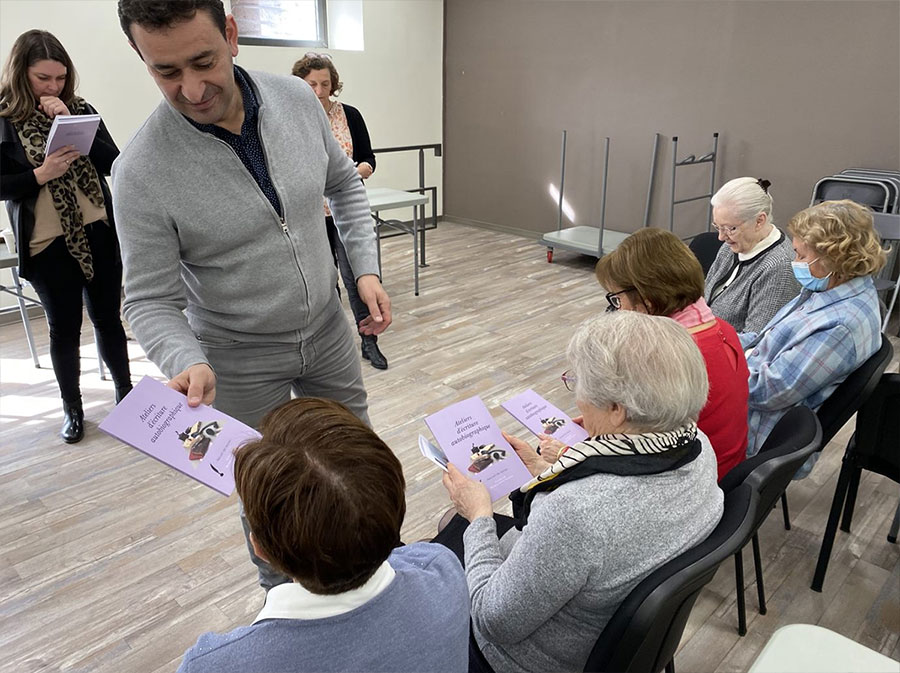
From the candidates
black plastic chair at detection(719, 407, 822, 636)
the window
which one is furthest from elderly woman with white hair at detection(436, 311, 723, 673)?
the window

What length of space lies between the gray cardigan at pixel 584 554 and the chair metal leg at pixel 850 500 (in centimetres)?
114

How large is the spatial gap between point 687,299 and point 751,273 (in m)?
0.95

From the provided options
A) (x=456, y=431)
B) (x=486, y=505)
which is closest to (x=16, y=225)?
(x=456, y=431)

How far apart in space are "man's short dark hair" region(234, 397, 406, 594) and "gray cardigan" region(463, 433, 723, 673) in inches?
11.6

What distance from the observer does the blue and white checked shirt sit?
68.3 inches

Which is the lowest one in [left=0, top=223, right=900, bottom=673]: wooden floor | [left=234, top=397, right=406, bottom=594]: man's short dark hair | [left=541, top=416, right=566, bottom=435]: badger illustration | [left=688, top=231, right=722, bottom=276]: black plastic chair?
[left=0, top=223, right=900, bottom=673]: wooden floor

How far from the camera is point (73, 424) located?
2.83m

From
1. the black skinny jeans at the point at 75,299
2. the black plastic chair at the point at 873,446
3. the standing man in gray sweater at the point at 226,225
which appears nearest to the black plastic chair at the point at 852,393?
the black plastic chair at the point at 873,446

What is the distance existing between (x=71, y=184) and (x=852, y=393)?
2.81 metres

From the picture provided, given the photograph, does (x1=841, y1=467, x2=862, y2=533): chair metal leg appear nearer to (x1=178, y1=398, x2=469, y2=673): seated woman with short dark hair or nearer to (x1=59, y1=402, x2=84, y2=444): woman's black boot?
(x1=178, y1=398, x2=469, y2=673): seated woman with short dark hair

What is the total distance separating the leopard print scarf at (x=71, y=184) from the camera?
2.53 metres

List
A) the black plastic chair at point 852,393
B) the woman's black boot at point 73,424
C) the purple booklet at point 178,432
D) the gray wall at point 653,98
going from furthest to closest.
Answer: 1. the gray wall at point 653,98
2. the woman's black boot at point 73,424
3. the black plastic chair at point 852,393
4. the purple booklet at point 178,432

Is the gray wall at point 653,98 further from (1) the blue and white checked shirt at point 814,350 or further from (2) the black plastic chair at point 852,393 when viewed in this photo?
(2) the black plastic chair at point 852,393

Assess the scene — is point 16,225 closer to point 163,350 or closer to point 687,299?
point 163,350
